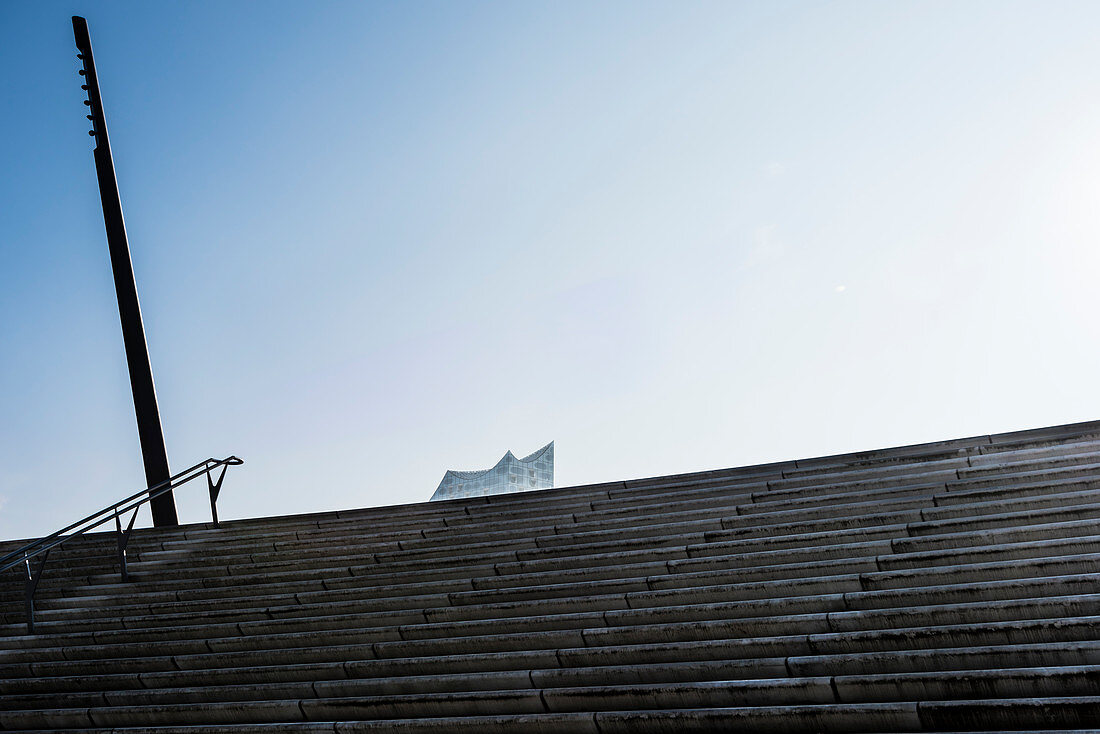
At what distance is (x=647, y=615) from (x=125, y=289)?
9.46 meters

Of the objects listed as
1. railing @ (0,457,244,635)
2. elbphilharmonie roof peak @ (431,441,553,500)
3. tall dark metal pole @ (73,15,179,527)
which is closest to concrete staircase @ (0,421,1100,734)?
railing @ (0,457,244,635)

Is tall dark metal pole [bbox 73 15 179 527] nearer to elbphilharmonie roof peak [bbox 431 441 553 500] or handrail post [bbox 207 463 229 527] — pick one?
handrail post [bbox 207 463 229 527]

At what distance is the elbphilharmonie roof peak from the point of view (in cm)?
4069

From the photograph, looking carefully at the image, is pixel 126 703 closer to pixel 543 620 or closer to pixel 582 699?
pixel 543 620

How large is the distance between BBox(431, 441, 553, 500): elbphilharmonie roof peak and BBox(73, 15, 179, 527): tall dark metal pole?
29599 millimetres

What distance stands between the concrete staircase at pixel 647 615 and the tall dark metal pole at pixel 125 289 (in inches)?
134

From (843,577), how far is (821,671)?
846 millimetres

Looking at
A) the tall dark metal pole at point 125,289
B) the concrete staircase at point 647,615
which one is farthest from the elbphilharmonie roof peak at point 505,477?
the concrete staircase at point 647,615

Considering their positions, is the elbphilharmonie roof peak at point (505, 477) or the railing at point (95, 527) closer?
the railing at point (95, 527)

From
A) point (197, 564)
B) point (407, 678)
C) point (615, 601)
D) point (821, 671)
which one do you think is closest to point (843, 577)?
point (821, 671)

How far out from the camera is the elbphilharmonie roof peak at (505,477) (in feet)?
133

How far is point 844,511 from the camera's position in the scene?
18.7ft

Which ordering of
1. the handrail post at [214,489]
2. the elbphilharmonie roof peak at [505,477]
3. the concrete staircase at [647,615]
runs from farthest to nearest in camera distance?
the elbphilharmonie roof peak at [505,477], the handrail post at [214,489], the concrete staircase at [647,615]

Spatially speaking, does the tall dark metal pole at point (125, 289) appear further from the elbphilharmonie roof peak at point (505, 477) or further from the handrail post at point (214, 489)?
the elbphilharmonie roof peak at point (505, 477)
